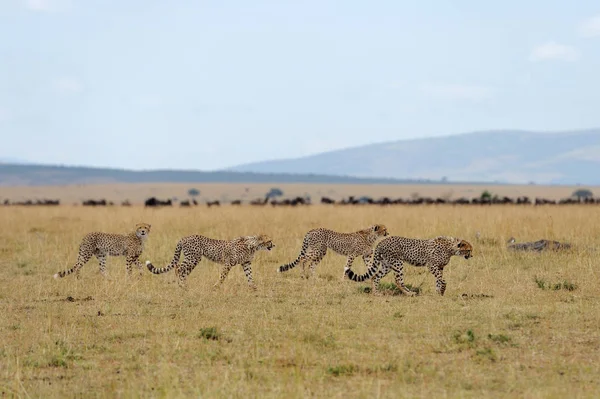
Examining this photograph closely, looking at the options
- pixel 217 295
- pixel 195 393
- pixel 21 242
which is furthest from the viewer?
pixel 21 242

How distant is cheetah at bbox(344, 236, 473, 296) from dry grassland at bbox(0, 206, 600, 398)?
0.31 meters

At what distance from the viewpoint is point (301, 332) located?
28.6 feet

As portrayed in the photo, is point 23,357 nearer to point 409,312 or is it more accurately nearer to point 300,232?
point 409,312

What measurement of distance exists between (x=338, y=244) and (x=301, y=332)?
4530mm

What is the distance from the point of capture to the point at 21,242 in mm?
19188

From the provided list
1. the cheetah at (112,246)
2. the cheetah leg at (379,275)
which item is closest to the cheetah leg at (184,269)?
the cheetah at (112,246)

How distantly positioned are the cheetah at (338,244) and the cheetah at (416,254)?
4.59ft

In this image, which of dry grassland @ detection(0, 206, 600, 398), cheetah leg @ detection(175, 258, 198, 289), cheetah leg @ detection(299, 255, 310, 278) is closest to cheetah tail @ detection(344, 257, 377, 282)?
dry grassland @ detection(0, 206, 600, 398)

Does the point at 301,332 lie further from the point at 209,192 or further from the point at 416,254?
the point at 209,192

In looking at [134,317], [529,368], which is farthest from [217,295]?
[529,368]

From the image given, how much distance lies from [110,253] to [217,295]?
9.02 ft

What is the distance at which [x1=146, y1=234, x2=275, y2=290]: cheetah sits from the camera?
12172mm

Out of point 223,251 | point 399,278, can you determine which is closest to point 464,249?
point 399,278

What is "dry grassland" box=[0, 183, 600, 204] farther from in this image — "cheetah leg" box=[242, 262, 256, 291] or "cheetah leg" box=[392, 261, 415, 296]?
"cheetah leg" box=[392, 261, 415, 296]
